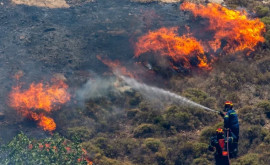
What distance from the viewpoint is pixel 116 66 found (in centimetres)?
3534

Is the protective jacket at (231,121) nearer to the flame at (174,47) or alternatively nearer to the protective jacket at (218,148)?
the protective jacket at (218,148)

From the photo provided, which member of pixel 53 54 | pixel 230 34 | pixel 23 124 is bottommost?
pixel 23 124

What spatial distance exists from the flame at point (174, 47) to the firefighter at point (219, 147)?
12.2 meters

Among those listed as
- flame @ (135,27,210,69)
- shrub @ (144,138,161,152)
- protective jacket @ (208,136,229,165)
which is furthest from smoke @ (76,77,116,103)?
protective jacket @ (208,136,229,165)

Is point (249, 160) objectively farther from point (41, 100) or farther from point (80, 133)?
point (41, 100)

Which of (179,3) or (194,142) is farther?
(179,3)

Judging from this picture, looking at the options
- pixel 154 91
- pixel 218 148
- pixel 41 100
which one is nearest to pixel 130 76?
pixel 154 91

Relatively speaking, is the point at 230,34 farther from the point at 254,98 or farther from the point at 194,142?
the point at 194,142

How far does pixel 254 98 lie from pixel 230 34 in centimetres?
961

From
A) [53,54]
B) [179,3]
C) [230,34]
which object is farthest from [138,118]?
[179,3]

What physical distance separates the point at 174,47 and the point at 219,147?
14534 millimetres

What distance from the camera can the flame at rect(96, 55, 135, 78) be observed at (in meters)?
34.6

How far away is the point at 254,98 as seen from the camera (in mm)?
31516

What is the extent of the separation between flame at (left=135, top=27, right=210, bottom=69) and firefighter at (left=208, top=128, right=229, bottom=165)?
40.0ft
